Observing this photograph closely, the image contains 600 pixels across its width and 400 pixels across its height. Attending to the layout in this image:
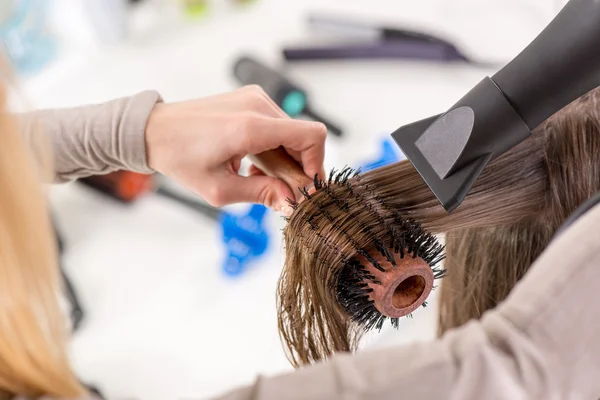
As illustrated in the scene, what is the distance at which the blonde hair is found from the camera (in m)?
0.29

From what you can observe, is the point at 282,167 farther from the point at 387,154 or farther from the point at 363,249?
the point at 387,154

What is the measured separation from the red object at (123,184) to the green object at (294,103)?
206 mm

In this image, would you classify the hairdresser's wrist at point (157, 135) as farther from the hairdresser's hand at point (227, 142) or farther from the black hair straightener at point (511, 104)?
the black hair straightener at point (511, 104)

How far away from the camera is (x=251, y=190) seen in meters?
0.51

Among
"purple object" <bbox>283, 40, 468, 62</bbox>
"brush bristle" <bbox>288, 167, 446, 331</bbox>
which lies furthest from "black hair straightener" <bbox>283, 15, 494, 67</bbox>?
"brush bristle" <bbox>288, 167, 446, 331</bbox>

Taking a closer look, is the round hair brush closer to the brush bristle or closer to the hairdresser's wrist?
the brush bristle

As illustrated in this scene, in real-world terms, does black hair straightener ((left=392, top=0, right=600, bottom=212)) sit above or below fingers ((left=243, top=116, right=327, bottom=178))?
below

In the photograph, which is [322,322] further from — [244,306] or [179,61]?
[179,61]

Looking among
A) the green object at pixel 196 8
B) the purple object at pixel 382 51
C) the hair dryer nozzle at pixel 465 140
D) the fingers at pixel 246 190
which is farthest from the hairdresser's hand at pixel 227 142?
the green object at pixel 196 8

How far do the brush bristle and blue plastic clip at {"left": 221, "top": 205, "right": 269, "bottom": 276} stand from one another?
325 millimetres

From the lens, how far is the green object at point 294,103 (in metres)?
0.83

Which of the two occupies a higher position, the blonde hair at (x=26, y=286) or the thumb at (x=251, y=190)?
the blonde hair at (x=26, y=286)

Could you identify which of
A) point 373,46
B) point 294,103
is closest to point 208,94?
point 294,103

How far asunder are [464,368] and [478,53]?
672 mm
